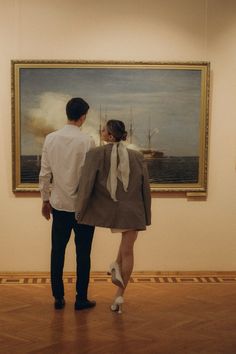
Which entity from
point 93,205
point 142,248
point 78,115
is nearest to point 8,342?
point 93,205

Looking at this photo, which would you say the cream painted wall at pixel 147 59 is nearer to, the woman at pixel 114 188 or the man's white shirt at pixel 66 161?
the man's white shirt at pixel 66 161

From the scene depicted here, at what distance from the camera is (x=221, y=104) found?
5.16 meters

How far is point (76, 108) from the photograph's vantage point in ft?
13.1

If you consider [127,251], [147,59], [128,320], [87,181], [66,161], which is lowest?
[128,320]

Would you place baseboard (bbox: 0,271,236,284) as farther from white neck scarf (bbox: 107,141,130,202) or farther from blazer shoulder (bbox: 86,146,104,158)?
blazer shoulder (bbox: 86,146,104,158)

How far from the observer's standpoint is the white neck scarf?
3.79m

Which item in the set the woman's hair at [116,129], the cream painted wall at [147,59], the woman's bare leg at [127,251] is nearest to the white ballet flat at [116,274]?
the woman's bare leg at [127,251]

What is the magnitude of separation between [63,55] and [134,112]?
2.77 feet

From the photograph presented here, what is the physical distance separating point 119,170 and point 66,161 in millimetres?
419

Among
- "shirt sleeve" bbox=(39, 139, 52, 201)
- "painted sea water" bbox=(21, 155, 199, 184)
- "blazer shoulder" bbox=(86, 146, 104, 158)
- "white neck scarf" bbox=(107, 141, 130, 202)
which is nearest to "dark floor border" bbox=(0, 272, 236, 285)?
"painted sea water" bbox=(21, 155, 199, 184)

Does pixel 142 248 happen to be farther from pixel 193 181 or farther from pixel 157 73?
pixel 157 73

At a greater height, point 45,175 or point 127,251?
point 45,175

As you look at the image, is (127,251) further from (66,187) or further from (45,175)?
(45,175)

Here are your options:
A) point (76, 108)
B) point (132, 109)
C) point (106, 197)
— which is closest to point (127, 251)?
point (106, 197)
